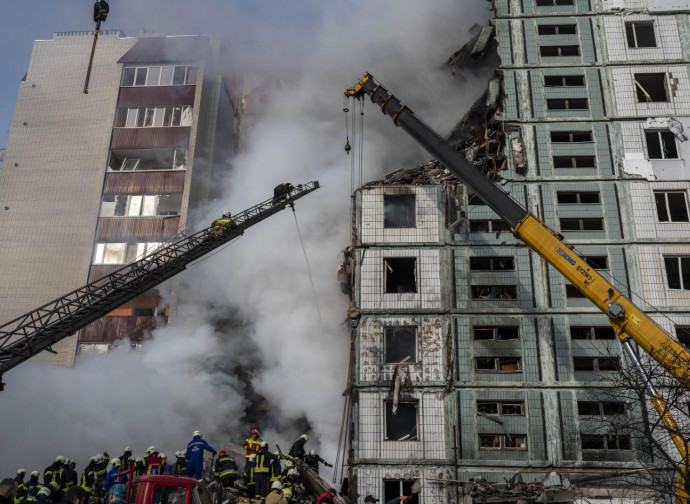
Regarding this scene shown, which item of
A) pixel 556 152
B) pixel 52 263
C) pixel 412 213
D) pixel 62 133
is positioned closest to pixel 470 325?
pixel 412 213

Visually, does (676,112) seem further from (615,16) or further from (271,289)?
(271,289)

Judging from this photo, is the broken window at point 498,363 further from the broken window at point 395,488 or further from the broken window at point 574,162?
the broken window at point 574,162

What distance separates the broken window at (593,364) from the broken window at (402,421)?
605 centimetres

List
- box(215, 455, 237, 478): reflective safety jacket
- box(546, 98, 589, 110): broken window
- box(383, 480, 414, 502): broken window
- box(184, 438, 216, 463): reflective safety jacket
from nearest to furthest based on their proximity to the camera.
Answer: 1. box(215, 455, 237, 478): reflective safety jacket
2. box(184, 438, 216, 463): reflective safety jacket
3. box(383, 480, 414, 502): broken window
4. box(546, 98, 589, 110): broken window

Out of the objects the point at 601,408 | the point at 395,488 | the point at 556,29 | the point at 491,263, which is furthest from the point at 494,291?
the point at 556,29

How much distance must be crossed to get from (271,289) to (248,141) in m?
13.2

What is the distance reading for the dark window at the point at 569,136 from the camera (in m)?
26.9

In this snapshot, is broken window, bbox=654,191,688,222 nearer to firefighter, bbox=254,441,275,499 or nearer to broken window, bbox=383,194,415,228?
broken window, bbox=383,194,415,228

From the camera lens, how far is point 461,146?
28734 millimetres

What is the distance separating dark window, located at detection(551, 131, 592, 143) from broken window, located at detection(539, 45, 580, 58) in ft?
12.6

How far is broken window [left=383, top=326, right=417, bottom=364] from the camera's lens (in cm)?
2400

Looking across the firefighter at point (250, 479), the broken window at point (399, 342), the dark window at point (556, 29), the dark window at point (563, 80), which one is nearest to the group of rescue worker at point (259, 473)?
the firefighter at point (250, 479)

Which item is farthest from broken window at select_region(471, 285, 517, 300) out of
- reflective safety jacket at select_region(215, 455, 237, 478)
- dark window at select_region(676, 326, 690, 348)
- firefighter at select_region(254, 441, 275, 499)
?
reflective safety jacket at select_region(215, 455, 237, 478)

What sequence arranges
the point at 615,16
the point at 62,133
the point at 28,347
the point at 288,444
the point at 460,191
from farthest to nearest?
the point at 62,133
the point at 288,444
the point at 615,16
the point at 460,191
the point at 28,347
